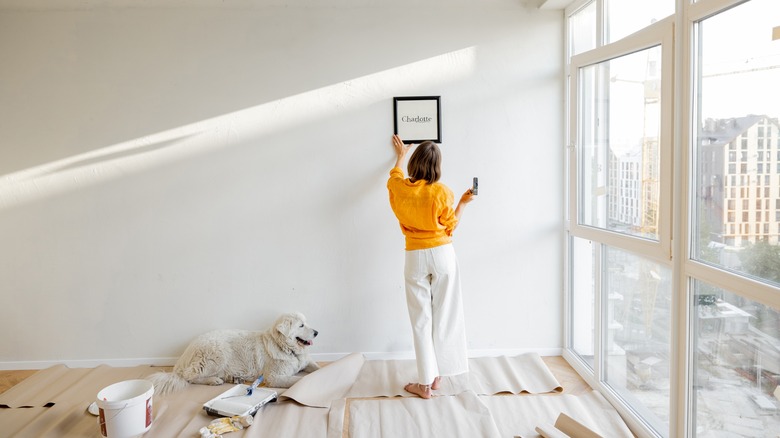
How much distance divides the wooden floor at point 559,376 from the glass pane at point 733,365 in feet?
3.29

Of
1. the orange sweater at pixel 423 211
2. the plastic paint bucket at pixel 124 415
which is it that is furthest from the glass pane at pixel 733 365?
the plastic paint bucket at pixel 124 415

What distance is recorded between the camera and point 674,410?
7.42 feet

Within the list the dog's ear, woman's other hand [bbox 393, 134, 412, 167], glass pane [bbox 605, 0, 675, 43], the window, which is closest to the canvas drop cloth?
the dog's ear

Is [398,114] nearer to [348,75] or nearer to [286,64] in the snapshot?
[348,75]

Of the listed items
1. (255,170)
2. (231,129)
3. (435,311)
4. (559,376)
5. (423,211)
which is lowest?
(559,376)

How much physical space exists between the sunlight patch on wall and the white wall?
0.01 meters

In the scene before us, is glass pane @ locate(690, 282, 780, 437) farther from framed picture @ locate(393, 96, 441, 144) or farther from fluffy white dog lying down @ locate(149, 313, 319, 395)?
fluffy white dog lying down @ locate(149, 313, 319, 395)

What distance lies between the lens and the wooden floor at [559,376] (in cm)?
319

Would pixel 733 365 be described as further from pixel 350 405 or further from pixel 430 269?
pixel 350 405

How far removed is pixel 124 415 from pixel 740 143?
2.83m

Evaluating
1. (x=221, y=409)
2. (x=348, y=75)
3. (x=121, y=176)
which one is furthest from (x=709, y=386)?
(x=121, y=176)

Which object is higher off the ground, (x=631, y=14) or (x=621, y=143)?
(x=631, y=14)

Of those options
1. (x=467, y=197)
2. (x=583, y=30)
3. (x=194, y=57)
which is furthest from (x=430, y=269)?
(x=194, y=57)

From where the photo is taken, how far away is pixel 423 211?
2.99m
